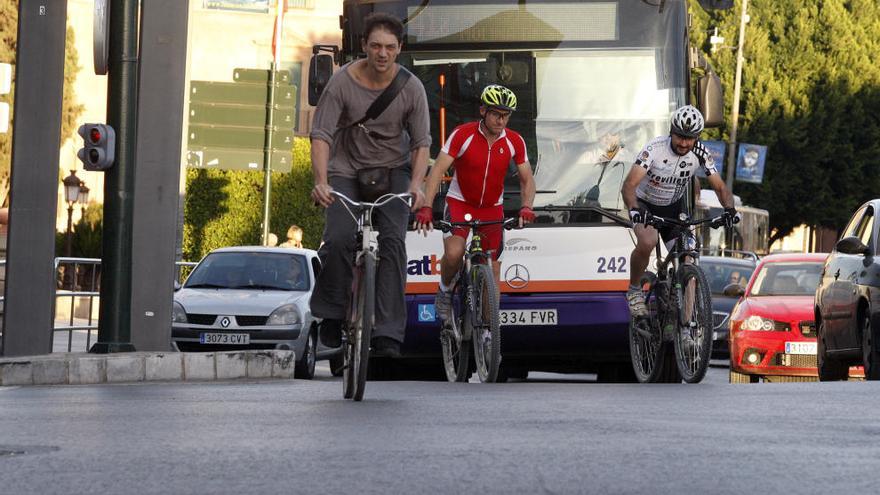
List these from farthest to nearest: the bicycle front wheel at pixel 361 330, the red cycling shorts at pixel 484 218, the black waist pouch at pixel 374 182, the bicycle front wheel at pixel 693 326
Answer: the red cycling shorts at pixel 484 218
the bicycle front wheel at pixel 693 326
the black waist pouch at pixel 374 182
the bicycle front wheel at pixel 361 330

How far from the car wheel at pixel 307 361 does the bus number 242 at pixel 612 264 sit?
24.2 ft

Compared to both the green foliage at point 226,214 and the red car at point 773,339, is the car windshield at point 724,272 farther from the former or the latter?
the green foliage at point 226,214

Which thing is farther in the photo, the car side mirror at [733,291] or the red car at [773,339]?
the car side mirror at [733,291]

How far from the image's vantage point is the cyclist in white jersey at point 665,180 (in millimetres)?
12992

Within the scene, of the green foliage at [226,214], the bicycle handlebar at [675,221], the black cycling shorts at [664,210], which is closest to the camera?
the bicycle handlebar at [675,221]

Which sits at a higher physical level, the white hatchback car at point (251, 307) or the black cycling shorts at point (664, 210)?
the black cycling shorts at point (664, 210)

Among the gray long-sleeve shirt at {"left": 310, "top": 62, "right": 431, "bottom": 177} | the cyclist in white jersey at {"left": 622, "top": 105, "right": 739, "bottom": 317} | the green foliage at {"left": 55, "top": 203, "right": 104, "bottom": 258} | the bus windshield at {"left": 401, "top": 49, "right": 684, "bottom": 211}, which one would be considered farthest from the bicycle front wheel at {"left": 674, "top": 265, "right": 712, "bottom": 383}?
the green foliage at {"left": 55, "top": 203, "right": 104, "bottom": 258}

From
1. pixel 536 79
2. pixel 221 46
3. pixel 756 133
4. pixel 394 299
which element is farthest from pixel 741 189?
pixel 394 299

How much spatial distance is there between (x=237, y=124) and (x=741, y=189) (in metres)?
46.3

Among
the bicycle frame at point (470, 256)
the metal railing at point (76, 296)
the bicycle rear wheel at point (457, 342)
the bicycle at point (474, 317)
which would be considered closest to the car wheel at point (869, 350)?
the bicycle rear wheel at point (457, 342)

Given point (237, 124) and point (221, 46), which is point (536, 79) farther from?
point (221, 46)

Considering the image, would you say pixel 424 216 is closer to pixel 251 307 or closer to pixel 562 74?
pixel 562 74

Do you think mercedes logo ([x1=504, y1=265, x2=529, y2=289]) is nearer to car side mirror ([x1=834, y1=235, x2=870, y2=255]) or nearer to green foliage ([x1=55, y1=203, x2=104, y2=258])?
car side mirror ([x1=834, y1=235, x2=870, y2=255])

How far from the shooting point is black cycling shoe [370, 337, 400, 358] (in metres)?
10.0
